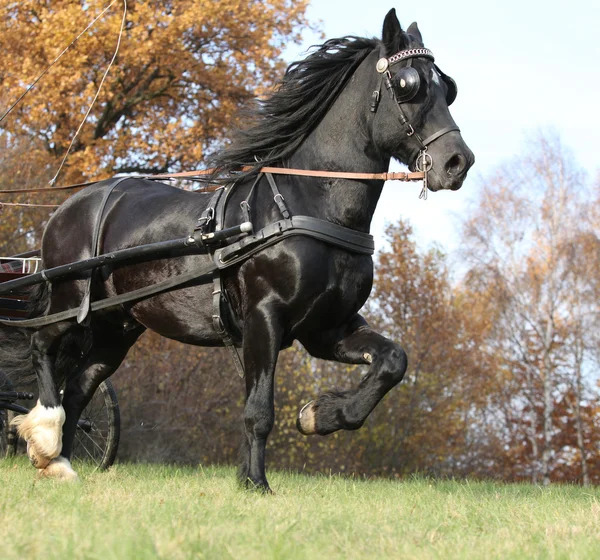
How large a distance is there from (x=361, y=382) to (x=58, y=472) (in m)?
2.10

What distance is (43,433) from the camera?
5.48 metres

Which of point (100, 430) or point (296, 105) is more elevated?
point (296, 105)

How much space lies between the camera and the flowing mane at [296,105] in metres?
5.06

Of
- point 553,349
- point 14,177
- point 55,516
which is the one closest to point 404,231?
point 553,349

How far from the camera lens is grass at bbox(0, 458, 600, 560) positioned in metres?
2.69

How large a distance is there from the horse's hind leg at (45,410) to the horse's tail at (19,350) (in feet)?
1.33

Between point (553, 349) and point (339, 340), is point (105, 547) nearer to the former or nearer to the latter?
point (339, 340)

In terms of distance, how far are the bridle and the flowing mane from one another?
1.09 feet

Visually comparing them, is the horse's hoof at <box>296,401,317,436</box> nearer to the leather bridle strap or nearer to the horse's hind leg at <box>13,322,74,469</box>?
the leather bridle strap

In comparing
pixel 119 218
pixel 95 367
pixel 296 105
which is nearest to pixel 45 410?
pixel 95 367

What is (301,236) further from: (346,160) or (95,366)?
(95,366)

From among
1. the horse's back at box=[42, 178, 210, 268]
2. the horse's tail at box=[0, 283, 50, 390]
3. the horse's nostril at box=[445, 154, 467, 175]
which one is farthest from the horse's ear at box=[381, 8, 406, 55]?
the horse's tail at box=[0, 283, 50, 390]

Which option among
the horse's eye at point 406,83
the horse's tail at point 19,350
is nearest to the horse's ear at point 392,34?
the horse's eye at point 406,83

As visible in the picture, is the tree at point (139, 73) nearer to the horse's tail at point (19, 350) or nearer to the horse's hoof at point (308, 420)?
the horse's tail at point (19, 350)
